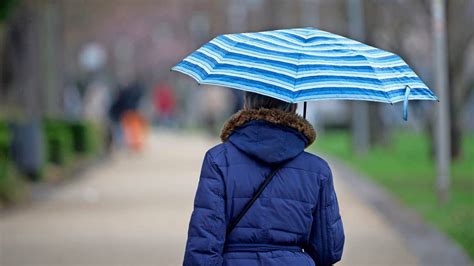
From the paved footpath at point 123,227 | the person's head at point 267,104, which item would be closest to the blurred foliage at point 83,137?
the paved footpath at point 123,227

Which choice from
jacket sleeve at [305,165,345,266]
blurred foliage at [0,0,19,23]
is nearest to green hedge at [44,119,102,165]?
blurred foliage at [0,0,19,23]

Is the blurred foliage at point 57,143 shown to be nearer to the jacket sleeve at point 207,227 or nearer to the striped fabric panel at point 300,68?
the striped fabric panel at point 300,68

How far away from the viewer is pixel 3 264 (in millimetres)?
10648

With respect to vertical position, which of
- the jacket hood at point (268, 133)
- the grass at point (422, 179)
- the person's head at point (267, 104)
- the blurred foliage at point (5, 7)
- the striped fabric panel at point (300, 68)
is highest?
the blurred foliage at point (5, 7)

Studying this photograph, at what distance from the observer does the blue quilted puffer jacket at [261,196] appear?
4840mm

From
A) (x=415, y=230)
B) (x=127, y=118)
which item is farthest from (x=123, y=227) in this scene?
(x=127, y=118)

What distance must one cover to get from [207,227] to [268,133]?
441mm

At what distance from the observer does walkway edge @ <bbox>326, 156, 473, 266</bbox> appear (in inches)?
419

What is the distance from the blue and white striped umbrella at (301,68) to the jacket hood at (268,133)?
0.11 m

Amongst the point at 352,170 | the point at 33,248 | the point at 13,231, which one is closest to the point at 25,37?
the point at 352,170

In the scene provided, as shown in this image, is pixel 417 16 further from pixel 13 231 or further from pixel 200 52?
pixel 200 52

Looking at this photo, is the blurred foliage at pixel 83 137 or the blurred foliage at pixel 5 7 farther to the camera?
the blurred foliage at pixel 83 137

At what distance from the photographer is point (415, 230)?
504 inches

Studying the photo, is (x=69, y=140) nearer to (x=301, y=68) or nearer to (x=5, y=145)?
(x=5, y=145)
